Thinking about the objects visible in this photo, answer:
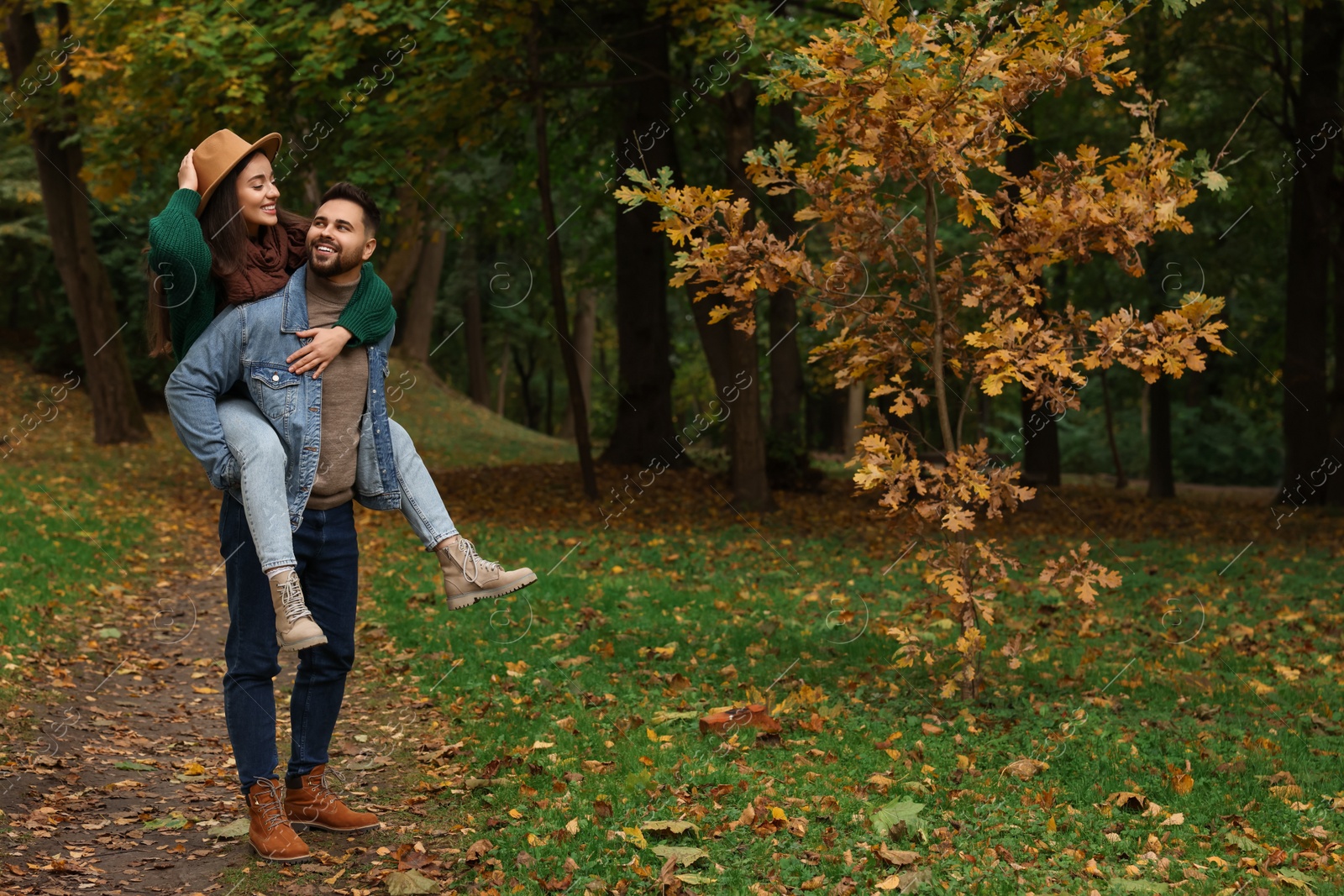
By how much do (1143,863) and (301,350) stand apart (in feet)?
10.9

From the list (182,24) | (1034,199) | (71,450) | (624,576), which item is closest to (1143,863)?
(1034,199)

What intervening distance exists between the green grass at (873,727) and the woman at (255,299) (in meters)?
1.07

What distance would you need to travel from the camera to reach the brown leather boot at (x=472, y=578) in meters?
4.10

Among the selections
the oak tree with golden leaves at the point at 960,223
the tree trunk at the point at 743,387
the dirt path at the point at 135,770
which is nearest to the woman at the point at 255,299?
the dirt path at the point at 135,770

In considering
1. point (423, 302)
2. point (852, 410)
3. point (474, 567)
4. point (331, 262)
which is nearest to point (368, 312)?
point (331, 262)

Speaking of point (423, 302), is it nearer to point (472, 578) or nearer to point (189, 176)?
point (189, 176)

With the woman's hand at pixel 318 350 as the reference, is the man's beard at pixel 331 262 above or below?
above

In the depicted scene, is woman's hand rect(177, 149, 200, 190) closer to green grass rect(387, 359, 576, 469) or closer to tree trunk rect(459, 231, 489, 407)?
green grass rect(387, 359, 576, 469)

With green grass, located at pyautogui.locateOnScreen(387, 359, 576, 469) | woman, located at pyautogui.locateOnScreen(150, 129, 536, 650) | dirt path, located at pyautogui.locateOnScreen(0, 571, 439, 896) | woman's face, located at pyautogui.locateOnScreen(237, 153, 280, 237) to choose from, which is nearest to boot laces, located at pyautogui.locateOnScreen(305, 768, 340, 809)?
dirt path, located at pyautogui.locateOnScreen(0, 571, 439, 896)

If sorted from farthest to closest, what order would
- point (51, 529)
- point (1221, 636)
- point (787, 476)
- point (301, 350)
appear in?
point (787, 476)
point (51, 529)
point (1221, 636)
point (301, 350)

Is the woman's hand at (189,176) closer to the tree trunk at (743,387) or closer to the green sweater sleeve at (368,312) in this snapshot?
the green sweater sleeve at (368,312)

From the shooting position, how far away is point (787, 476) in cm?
1612

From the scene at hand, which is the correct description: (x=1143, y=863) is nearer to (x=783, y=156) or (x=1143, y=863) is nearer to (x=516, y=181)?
(x=783, y=156)

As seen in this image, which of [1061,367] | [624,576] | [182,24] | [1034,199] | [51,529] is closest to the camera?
[1061,367]
